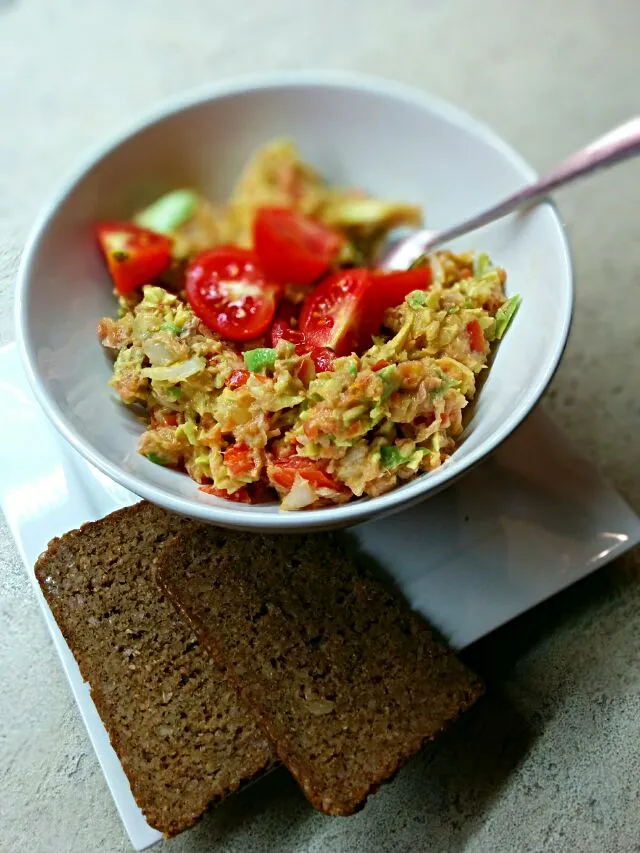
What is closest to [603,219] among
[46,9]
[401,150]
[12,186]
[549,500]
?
[401,150]

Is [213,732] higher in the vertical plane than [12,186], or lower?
lower

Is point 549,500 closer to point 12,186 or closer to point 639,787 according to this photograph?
point 639,787

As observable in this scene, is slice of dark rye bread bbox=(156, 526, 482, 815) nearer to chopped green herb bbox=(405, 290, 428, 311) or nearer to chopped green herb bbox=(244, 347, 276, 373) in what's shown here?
chopped green herb bbox=(244, 347, 276, 373)

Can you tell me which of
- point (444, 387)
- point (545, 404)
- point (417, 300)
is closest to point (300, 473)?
A: point (444, 387)

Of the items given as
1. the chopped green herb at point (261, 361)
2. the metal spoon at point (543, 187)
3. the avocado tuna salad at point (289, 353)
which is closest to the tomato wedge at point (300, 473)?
the avocado tuna salad at point (289, 353)

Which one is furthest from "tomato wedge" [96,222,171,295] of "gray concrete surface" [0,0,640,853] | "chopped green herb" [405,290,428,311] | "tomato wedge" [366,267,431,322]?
"chopped green herb" [405,290,428,311]

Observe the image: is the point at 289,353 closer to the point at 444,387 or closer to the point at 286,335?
the point at 286,335

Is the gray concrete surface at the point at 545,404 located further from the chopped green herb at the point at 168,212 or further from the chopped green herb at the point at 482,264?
the chopped green herb at the point at 482,264

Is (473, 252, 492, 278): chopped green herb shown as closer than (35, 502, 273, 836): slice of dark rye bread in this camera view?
No
